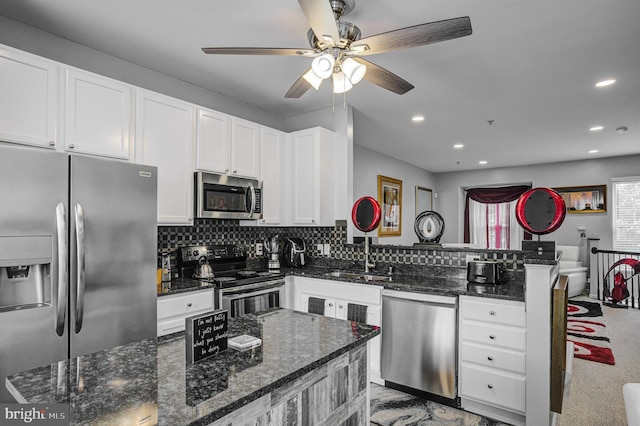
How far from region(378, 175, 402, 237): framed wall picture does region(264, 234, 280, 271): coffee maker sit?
9.91 feet

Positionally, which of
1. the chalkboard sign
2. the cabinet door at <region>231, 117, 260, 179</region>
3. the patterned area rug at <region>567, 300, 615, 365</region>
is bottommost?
the patterned area rug at <region>567, 300, 615, 365</region>

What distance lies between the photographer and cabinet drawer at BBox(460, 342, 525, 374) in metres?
2.49

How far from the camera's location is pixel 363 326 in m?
1.66

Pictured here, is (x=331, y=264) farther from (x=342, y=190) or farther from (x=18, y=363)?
(x=18, y=363)

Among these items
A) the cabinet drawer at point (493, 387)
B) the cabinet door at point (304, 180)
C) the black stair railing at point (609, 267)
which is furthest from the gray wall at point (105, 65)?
the black stair railing at point (609, 267)

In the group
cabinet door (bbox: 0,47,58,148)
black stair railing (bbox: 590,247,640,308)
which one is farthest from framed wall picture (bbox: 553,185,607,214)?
cabinet door (bbox: 0,47,58,148)

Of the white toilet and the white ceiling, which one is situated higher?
the white ceiling

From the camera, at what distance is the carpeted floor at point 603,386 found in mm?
2641

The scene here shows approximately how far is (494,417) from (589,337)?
109 inches

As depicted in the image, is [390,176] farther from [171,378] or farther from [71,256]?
[171,378]

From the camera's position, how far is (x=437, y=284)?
303 centimetres

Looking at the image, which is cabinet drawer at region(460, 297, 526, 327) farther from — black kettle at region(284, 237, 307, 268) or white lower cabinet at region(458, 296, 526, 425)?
black kettle at region(284, 237, 307, 268)

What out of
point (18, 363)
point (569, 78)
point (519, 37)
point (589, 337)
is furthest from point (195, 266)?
point (589, 337)

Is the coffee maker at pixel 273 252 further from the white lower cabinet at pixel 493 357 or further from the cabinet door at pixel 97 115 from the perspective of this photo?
the white lower cabinet at pixel 493 357
